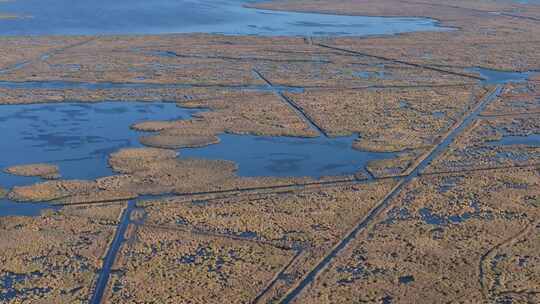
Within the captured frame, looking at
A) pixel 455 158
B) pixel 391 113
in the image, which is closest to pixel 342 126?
pixel 391 113

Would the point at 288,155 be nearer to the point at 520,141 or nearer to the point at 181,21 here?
the point at 520,141

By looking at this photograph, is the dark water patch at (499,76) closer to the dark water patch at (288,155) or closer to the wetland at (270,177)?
the wetland at (270,177)

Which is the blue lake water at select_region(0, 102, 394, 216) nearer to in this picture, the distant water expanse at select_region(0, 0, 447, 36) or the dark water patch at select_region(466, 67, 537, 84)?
the dark water patch at select_region(466, 67, 537, 84)

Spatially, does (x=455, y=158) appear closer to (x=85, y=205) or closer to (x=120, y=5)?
(x=85, y=205)

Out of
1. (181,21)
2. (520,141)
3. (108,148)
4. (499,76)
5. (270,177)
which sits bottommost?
(270,177)

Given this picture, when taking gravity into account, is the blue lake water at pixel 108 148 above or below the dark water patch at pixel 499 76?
below

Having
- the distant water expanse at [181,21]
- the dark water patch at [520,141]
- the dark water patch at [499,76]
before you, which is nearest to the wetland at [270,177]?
the dark water patch at [520,141]

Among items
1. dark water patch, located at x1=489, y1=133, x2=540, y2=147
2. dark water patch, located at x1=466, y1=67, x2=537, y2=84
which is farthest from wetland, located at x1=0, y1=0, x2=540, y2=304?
dark water patch, located at x1=466, y1=67, x2=537, y2=84

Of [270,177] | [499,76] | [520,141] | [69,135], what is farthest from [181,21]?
[270,177]
